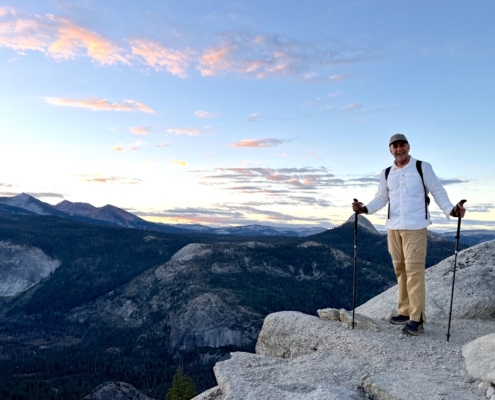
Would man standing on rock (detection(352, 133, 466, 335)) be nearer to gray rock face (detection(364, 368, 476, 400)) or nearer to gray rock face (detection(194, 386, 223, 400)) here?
gray rock face (detection(364, 368, 476, 400))

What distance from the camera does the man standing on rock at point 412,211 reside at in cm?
1246

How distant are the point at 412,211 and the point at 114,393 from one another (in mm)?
103055

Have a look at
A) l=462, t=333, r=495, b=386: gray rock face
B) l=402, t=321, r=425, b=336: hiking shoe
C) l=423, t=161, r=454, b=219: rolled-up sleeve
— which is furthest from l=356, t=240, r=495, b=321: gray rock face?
l=423, t=161, r=454, b=219: rolled-up sleeve

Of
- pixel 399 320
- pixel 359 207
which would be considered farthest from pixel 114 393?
pixel 359 207

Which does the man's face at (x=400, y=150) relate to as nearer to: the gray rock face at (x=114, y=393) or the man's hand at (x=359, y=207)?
the man's hand at (x=359, y=207)

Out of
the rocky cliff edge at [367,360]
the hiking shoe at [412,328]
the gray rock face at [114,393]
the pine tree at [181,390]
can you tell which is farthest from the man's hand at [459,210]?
the gray rock face at [114,393]

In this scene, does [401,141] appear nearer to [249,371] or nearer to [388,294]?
[249,371]

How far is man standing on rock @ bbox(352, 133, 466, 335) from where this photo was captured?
12461 millimetres

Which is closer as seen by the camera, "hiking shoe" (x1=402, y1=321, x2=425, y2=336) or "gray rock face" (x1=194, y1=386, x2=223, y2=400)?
"gray rock face" (x1=194, y1=386, x2=223, y2=400)

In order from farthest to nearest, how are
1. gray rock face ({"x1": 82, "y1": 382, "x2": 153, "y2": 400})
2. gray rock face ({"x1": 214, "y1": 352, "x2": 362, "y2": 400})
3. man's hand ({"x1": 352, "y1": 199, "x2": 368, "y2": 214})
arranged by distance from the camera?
gray rock face ({"x1": 82, "y1": 382, "x2": 153, "y2": 400}), man's hand ({"x1": 352, "y1": 199, "x2": 368, "y2": 214}), gray rock face ({"x1": 214, "y1": 352, "x2": 362, "y2": 400})

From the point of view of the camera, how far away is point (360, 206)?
13688 millimetres

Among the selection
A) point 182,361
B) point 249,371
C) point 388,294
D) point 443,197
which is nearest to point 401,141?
point 443,197

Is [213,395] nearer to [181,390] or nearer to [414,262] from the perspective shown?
[414,262]

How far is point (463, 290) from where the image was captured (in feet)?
55.8
